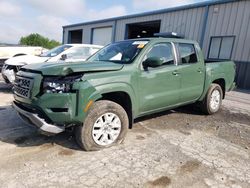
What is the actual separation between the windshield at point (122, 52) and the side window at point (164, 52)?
224 millimetres

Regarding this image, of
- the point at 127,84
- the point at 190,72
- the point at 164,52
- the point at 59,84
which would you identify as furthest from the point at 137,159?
the point at 190,72

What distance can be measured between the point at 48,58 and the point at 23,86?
4355 mm

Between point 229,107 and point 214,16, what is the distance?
7.64 metres

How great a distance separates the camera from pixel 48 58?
7461 millimetres

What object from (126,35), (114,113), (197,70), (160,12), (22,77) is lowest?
(114,113)

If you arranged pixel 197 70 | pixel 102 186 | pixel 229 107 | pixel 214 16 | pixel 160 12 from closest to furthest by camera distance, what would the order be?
pixel 102 186 → pixel 197 70 → pixel 229 107 → pixel 214 16 → pixel 160 12

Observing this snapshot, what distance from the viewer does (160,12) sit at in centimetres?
1545

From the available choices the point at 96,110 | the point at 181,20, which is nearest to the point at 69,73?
the point at 96,110

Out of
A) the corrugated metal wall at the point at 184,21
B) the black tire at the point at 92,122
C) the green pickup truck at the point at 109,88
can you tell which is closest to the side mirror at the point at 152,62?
the green pickup truck at the point at 109,88

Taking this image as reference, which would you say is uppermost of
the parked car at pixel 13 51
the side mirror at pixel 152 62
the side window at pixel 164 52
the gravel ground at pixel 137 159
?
the side window at pixel 164 52

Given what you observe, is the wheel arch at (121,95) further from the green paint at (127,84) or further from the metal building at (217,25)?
the metal building at (217,25)

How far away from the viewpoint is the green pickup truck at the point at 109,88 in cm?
310

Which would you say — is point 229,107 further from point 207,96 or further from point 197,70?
point 197,70

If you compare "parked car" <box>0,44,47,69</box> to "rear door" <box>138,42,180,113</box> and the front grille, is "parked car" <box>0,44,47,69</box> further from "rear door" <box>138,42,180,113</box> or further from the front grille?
"rear door" <box>138,42,180,113</box>
